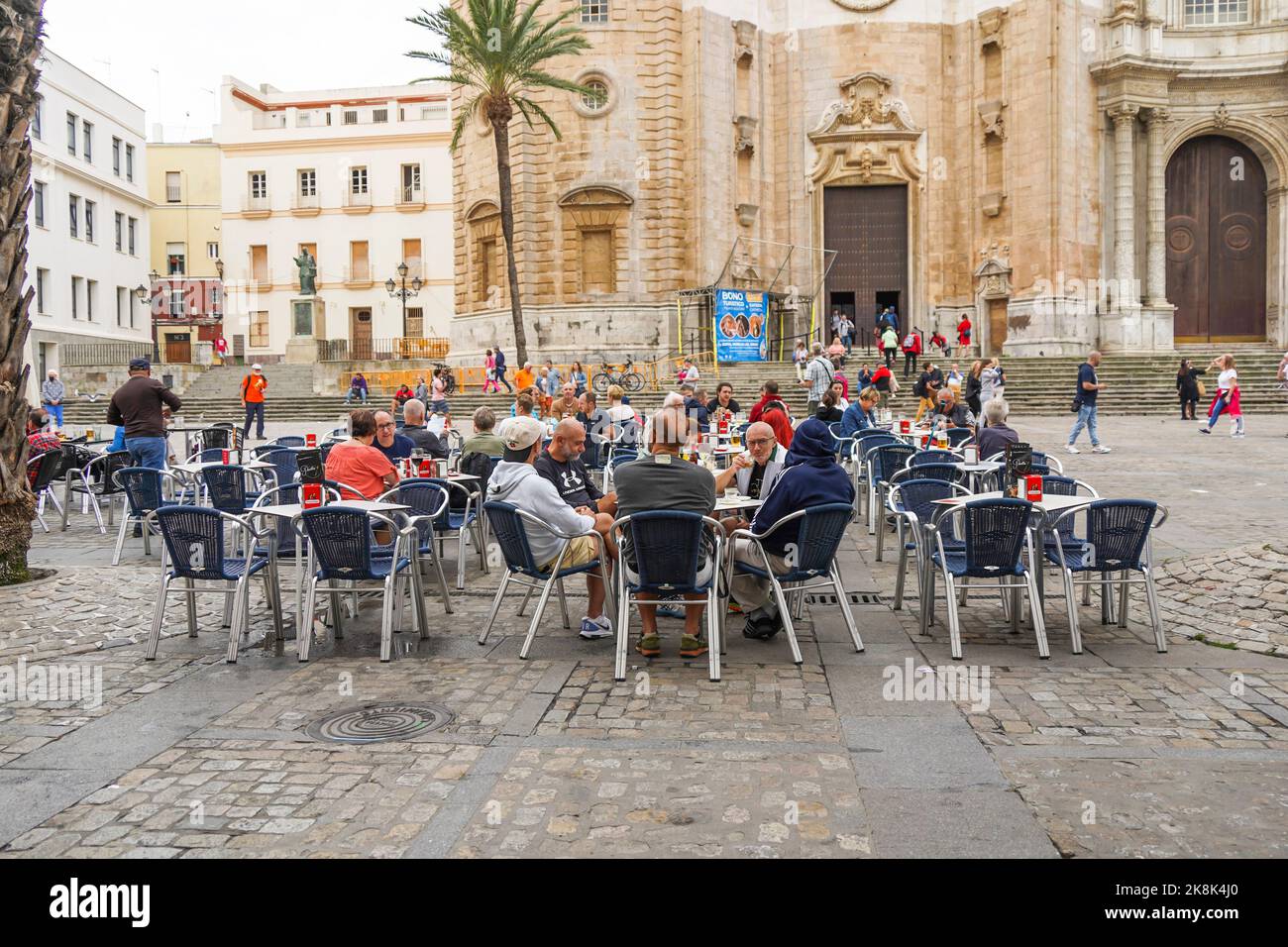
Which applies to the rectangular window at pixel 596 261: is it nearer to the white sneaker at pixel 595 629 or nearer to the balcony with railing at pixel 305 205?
the balcony with railing at pixel 305 205

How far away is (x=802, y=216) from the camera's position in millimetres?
38938

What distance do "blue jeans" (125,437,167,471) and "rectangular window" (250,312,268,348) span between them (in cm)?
5116

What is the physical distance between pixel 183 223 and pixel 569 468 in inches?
2478

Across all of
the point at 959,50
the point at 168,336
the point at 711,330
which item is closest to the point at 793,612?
the point at 711,330

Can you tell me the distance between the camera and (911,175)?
3841 cm

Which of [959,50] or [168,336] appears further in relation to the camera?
[168,336]

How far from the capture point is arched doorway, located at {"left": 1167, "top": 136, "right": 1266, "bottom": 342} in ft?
121

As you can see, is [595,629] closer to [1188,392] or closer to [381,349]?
[1188,392]

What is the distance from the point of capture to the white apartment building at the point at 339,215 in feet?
194

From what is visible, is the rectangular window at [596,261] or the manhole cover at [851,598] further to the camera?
the rectangular window at [596,261]

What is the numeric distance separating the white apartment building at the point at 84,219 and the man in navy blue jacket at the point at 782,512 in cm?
3843

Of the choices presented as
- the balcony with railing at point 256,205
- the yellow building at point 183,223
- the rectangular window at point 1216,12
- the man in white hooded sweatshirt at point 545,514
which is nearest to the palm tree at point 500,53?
the rectangular window at point 1216,12

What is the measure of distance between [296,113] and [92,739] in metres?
60.8

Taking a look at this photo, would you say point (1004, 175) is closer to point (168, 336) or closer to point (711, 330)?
point (711, 330)
